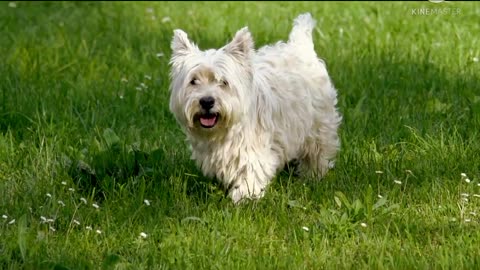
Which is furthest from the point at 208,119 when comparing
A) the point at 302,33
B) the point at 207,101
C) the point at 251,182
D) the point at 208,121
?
A: the point at 302,33

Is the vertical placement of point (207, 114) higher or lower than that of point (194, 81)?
lower

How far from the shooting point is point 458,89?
8508 millimetres

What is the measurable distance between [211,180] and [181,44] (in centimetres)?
93

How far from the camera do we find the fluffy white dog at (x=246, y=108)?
6.14 metres

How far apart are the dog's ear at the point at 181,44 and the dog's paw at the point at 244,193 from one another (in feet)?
3.02

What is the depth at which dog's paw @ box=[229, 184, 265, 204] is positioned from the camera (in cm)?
626

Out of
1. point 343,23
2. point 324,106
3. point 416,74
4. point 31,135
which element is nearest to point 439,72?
point 416,74

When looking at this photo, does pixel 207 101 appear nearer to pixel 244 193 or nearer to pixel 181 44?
pixel 181 44

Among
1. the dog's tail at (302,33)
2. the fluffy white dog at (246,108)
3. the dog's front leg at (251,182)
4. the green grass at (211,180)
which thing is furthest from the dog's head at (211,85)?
the dog's tail at (302,33)

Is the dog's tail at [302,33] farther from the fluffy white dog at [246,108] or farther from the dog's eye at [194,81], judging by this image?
the dog's eye at [194,81]

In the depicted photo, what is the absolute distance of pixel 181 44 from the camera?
20.8ft

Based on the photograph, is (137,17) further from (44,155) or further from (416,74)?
(44,155)

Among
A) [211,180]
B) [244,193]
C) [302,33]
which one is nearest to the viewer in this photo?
[244,193]

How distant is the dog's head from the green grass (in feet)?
1.65
